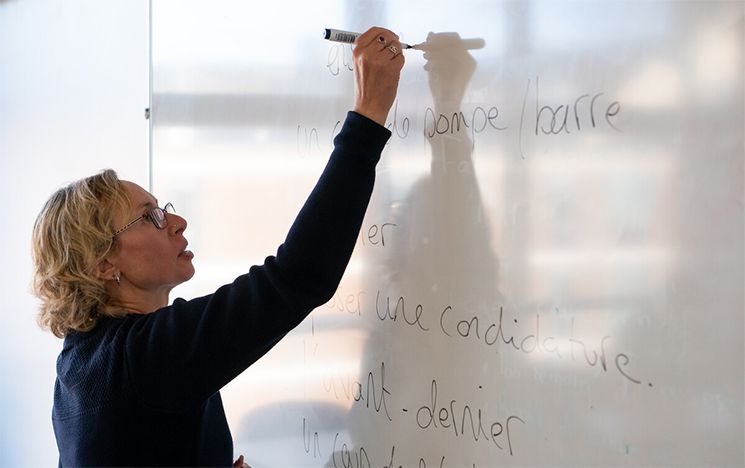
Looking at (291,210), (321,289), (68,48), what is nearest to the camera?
(321,289)

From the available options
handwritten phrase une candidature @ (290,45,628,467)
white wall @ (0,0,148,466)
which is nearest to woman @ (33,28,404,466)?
handwritten phrase une candidature @ (290,45,628,467)

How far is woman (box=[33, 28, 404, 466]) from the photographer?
928 millimetres

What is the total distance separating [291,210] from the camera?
1287 millimetres

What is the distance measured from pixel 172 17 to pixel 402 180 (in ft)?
2.66

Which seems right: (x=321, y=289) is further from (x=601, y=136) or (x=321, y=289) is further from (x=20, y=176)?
(x=20, y=176)

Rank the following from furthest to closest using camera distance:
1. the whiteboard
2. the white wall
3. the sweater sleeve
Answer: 1. the white wall
2. the sweater sleeve
3. the whiteboard

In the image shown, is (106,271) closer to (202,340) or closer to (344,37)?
(202,340)

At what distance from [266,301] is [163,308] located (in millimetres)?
174

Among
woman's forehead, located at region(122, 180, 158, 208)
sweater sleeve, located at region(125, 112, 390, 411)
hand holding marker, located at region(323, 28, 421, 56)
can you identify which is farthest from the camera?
woman's forehead, located at region(122, 180, 158, 208)

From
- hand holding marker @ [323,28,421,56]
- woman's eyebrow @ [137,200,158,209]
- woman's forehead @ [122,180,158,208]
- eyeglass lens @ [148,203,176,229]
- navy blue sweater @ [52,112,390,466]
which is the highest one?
hand holding marker @ [323,28,421,56]

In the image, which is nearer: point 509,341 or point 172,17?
point 509,341

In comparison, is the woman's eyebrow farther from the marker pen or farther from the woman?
the marker pen

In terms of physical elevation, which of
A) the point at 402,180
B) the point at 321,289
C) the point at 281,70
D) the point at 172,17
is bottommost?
the point at 321,289

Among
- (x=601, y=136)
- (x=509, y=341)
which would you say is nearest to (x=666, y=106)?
(x=601, y=136)
